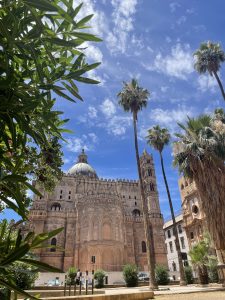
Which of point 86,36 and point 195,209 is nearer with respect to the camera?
point 86,36

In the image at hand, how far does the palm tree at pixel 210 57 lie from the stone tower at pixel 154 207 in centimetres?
3562

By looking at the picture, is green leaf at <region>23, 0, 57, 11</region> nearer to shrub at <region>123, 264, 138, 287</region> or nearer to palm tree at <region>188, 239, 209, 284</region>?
palm tree at <region>188, 239, 209, 284</region>

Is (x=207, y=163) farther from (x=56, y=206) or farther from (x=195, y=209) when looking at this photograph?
(x=56, y=206)

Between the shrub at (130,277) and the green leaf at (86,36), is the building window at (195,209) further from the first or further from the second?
the green leaf at (86,36)

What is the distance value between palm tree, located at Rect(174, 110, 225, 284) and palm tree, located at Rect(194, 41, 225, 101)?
37.2 ft

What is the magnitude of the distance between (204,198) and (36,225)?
39.7 m

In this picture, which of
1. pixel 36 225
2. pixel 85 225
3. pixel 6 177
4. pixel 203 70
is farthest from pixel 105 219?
pixel 6 177

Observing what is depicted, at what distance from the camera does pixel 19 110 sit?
269cm

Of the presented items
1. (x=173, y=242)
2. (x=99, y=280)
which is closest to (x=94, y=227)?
(x=99, y=280)

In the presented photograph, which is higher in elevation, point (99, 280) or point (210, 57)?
point (210, 57)

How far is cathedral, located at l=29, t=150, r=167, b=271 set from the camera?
45500 millimetres

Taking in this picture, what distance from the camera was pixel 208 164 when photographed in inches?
731

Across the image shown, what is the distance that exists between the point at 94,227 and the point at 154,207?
17.0m

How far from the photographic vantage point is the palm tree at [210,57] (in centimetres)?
2941
